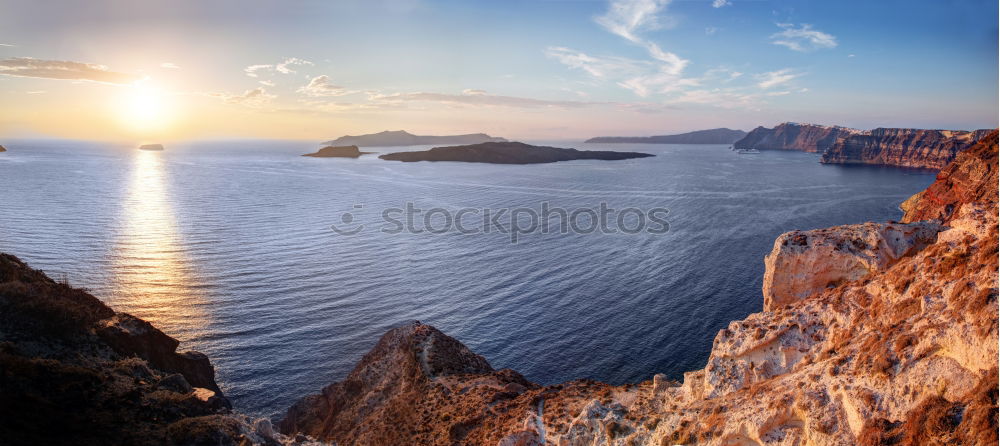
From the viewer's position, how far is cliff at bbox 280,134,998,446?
11883 millimetres

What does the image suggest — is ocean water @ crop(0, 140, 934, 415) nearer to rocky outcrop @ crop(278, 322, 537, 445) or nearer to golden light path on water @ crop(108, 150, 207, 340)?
golden light path on water @ crop(108, 150, 207, 340)

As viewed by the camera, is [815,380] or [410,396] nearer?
[815,380]

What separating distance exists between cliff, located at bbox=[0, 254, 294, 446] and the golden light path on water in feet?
43.7

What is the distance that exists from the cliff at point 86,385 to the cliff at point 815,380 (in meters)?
8.16

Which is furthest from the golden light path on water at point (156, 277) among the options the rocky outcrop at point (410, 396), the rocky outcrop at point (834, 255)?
the rocky outcrop at point (834, 255)

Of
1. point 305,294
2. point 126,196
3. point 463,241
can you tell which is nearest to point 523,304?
point 305,294

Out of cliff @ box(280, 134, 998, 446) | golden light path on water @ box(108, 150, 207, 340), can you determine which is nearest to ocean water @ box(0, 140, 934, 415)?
golden light path on water @ box(108, 150, 207, 340)

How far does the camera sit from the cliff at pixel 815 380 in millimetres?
11883

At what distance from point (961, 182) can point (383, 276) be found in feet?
189

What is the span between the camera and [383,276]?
52031mm

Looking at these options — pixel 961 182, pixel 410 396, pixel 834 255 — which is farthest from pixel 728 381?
pixel 961 182

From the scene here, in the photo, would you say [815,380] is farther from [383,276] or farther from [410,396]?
[383,276]

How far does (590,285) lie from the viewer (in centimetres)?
5028

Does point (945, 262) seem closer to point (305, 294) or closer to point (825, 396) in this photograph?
point (825, 396)
